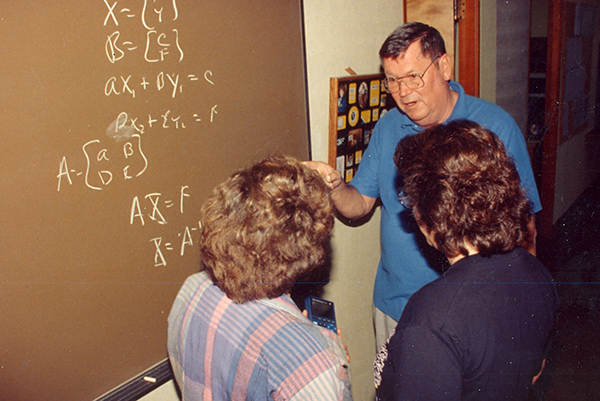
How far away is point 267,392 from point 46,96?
32.5 inches

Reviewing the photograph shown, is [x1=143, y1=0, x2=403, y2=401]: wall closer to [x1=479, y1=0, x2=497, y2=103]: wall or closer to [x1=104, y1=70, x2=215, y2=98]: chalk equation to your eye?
[x1=104, y1=70, x2=215, y2=98]: chalk equation

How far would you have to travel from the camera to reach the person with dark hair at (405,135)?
1.73m

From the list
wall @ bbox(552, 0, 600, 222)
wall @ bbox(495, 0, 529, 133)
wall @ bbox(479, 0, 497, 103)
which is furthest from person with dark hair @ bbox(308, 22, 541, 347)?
wall @ bbox(552, 0, 600, 222)

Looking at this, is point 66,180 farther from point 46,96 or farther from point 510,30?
point 510,30

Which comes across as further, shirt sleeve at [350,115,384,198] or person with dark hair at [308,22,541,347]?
shirt sleeve at [350,115,384,198]

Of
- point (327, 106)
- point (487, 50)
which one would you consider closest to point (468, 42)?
point (487, 50)

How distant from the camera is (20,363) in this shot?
39.5 inches

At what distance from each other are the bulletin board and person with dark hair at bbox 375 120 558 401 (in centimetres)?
76

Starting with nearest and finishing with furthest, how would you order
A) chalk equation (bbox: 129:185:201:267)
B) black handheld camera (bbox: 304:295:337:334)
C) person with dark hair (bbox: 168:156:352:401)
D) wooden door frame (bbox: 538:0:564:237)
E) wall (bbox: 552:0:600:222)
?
person with dark hair (bbox: 168:156:352:401), chalk equation (bbox: 129:185:201:267), black handheld camera (bbox: 304:295:337:334), wooden door frame (bbox: 538:0:564:237), wall (bbox: 552:0:600:222)

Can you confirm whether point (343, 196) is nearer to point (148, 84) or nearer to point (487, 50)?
point (148, 84)

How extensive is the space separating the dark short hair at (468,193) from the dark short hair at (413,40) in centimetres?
66

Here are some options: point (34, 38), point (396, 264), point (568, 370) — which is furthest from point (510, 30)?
point (34, 38)

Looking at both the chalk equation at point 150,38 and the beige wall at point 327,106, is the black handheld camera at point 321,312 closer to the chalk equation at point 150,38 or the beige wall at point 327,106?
Result: the beige wall at point 327,106

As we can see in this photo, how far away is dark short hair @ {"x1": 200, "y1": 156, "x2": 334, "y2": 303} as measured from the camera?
996mm
